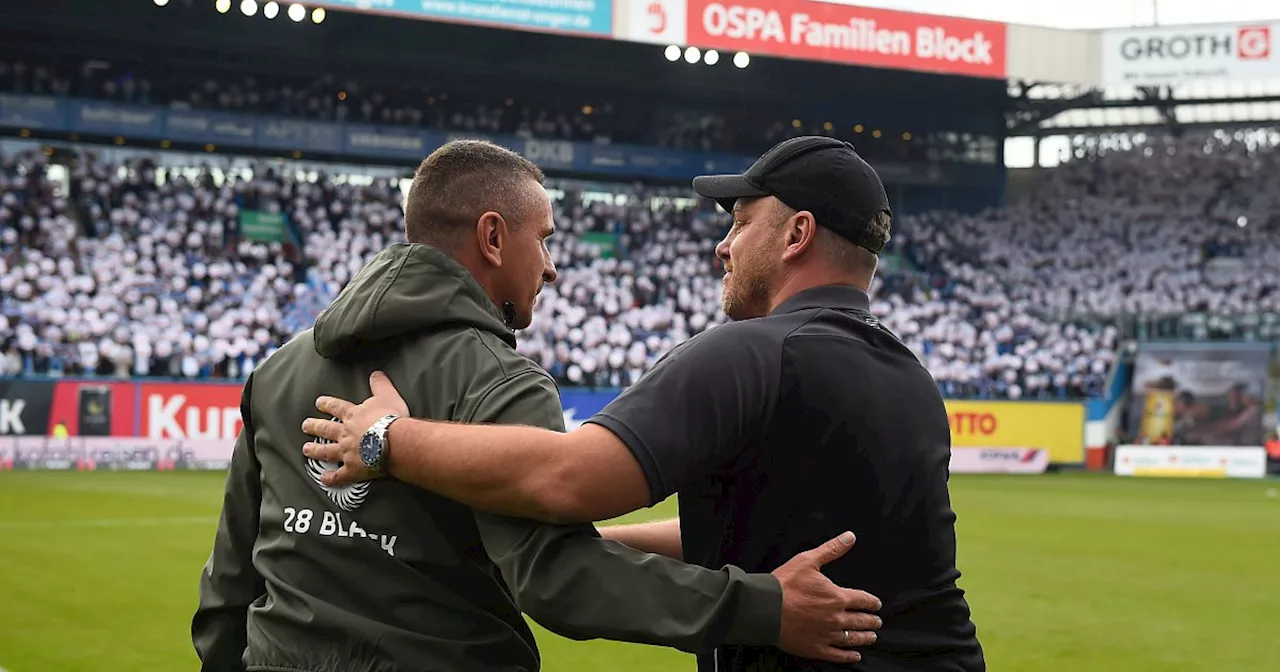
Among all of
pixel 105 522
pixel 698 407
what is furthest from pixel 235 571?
pixel 105 522

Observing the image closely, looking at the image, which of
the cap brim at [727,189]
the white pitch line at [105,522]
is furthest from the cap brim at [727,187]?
the white pitch line at [105,522]

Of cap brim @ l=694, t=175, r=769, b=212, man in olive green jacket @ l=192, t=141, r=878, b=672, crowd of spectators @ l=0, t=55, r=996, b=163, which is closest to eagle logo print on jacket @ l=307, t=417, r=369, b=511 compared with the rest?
man in olive green jacket @ l=192, t=141, r=878, b=672

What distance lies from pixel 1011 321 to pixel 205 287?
23178 mm

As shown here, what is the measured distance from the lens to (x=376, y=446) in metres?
2.90

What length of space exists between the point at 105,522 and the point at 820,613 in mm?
16351

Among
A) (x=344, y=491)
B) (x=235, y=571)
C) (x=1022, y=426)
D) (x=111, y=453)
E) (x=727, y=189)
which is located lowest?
(x=1022, y=426)

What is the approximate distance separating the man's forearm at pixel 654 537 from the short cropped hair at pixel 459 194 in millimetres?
885

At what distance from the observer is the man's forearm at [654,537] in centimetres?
358

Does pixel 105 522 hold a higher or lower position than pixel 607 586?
lower

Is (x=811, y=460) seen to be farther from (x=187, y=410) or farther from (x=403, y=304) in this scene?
(x=187, y=410)

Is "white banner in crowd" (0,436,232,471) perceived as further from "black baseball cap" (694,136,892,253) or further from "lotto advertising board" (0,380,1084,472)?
"black baseball cap" (694,136,892,253)

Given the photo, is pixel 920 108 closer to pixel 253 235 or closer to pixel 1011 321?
pixel 1011 321

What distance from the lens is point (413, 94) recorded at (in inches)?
1670

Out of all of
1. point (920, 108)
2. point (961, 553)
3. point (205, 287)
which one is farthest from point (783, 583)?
point (920, 108)
